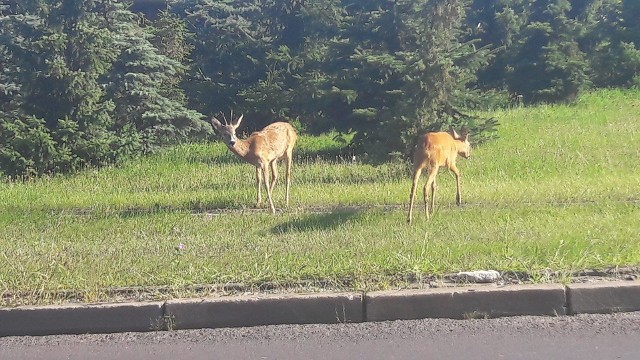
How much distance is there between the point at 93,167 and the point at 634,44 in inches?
693

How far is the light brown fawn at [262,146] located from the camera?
12836mm

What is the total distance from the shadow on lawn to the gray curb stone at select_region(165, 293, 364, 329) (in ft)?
11.7

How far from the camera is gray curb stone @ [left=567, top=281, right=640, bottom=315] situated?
20.5ft

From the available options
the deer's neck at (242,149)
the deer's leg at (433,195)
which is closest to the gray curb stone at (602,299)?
the deer's leg at (433,195)

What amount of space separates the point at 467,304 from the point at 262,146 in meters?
7.64

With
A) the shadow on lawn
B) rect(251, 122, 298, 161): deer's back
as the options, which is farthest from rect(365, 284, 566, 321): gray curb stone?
rect(251, 122, 298, 161): deer's back

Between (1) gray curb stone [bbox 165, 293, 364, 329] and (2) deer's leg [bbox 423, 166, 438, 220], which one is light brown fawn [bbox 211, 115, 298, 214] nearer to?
(2) deer's leg [bbox 423, 166, 438, 220]

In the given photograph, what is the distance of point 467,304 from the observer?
20.5ft

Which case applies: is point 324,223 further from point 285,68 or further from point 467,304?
point 285,68

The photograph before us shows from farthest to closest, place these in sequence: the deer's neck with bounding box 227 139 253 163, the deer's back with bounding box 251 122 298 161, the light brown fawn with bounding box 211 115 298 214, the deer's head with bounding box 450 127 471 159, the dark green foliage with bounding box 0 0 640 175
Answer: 1. the dark green foliage with bounding box 0 0 640 175
2. the deer's back with bounding box 251 122 298 161
3. the deer's neck with bounding box 227 139 253 163
4. the light brown fawn with bounding box 211 115 298 214
5. the deer's head with bounding box 450 127 471 159

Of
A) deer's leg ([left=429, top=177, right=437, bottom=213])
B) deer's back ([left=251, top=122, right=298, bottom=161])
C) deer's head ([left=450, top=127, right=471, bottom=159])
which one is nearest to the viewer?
deer's leg ([left=429, top=177, right=437, bottom=213])

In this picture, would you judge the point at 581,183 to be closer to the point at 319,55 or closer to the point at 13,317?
the point at 13,317

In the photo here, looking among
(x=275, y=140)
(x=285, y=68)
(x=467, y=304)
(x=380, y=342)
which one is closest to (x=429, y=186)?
(x=275, y=140)

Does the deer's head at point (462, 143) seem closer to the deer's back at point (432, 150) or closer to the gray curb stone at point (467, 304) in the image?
the deer's back at point (432, 150)
